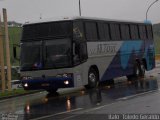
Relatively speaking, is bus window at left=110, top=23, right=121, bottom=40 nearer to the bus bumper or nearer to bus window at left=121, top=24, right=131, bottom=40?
bus window at left=121, top=24, right=131, bottom=40

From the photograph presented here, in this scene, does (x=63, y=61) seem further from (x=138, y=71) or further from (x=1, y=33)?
(x=138, y=71)

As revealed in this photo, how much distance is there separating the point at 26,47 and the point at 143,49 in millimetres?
10209

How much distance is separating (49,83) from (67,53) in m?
1.47

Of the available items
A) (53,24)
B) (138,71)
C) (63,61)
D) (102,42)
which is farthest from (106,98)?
(138,71)

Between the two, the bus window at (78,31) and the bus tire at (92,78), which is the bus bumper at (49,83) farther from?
the bus tire at (92,78)

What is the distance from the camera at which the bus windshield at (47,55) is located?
22.2 m

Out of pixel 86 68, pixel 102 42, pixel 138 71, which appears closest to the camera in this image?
pixel 86 68

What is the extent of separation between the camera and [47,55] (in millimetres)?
22266

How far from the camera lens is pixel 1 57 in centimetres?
2659

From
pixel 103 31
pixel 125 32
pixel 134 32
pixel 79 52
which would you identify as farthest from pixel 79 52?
pixel 134 32

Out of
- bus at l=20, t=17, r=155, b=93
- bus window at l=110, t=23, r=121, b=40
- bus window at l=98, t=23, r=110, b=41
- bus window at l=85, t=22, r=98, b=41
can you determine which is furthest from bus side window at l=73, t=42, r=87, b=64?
bus window at l=110, t=23, r=121, b=40

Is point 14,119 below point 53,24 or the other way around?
below

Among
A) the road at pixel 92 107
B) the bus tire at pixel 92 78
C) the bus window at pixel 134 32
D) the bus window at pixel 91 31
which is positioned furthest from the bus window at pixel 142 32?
the road at pixel 92 107

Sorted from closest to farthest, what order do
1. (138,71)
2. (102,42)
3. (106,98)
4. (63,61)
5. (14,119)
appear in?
(14,119), (106,98), (63,61), (102,42), (138,71)
